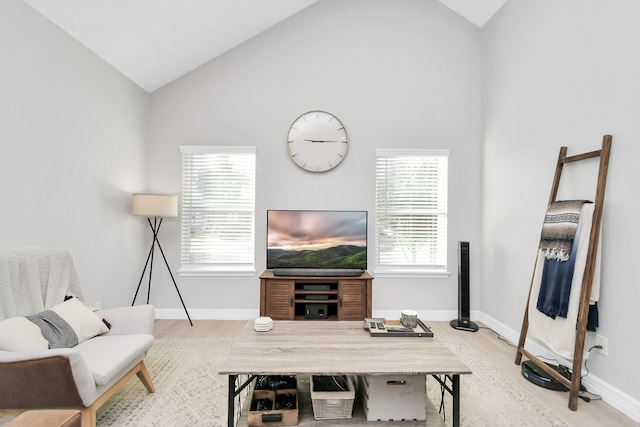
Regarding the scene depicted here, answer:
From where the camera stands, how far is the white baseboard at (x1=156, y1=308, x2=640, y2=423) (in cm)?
212

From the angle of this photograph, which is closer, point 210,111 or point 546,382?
point 546,382

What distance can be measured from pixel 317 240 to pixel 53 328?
230 cm

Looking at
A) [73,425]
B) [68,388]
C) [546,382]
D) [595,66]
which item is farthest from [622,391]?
[68,388]

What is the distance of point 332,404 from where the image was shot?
169 cm

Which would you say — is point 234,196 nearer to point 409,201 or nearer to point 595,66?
point 409,201

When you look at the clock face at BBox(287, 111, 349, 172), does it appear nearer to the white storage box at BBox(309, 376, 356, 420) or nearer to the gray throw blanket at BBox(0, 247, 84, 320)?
the gray throw blanket at BBox(0, 247, 84, 320)

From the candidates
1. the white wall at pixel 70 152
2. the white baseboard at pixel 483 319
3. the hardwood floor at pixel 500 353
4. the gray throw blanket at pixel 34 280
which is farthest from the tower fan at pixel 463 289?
the white wall at pixel 70 152

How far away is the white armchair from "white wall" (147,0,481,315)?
1645 millimetres

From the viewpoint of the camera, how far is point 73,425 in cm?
97

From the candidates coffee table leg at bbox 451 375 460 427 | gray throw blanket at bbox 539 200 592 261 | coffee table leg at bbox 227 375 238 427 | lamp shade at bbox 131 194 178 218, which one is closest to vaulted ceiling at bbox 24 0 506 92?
lamp shade at bbox 131 194 178 218

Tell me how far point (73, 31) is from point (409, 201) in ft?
11.9

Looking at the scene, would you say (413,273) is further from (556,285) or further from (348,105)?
(348,105)

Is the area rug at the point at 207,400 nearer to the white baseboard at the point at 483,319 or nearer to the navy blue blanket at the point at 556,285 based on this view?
the white baseboard at the point at 483,319

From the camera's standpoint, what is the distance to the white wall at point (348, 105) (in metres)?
3.87
